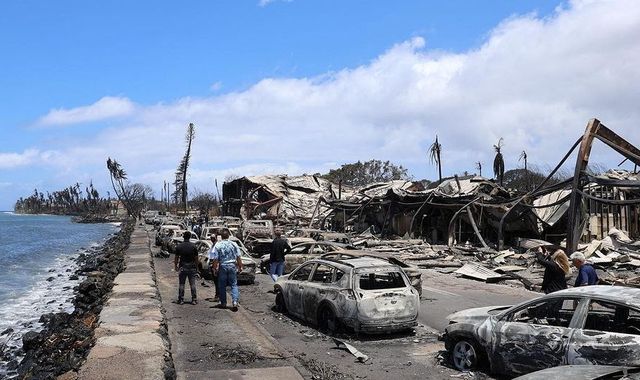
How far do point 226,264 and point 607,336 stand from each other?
8.57 metres

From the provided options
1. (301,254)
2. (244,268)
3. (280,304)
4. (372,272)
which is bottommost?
(280,304)

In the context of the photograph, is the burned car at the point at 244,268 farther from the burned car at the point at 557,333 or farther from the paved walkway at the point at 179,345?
the burned car at the point at 557,333

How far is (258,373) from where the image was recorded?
26.3 ft

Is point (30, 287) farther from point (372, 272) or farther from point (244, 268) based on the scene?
point (372, 272)

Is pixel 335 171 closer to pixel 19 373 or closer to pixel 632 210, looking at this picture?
pixel 632 210

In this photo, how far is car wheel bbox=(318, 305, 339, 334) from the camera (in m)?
10.8

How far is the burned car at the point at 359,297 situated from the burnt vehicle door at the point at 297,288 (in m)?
0.03

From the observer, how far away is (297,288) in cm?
1222

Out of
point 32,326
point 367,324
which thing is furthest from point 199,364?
point 32,326

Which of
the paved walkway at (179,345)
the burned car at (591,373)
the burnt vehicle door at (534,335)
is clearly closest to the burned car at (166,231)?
the paved walkway at (179,345)

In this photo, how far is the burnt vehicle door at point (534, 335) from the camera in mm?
7086

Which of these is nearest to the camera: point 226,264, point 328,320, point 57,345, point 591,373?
point 591,373

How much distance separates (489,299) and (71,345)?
10314mm

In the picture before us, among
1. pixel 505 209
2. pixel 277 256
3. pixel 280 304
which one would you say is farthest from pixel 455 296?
pixel 505 209
